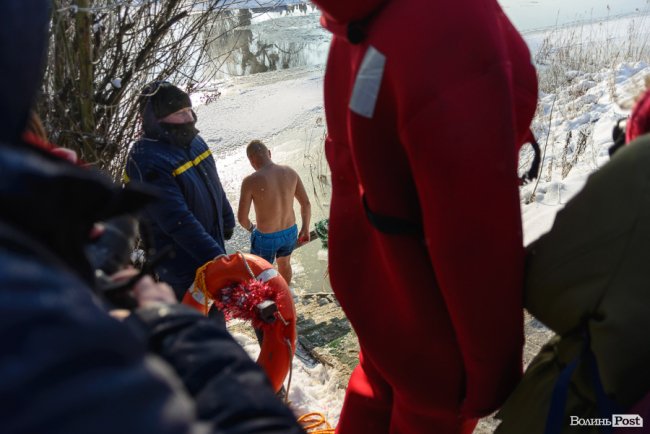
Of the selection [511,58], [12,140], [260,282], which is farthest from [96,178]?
[260,282]

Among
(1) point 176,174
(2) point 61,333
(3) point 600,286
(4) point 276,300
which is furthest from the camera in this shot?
(1) point 176,174

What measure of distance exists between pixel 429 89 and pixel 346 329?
10.2ft

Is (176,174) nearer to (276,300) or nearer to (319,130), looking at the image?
(276,300)

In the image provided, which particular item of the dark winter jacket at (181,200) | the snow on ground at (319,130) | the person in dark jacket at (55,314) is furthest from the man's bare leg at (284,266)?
the person in dark jacket at (55,314)

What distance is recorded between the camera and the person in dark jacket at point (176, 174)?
3.27 m

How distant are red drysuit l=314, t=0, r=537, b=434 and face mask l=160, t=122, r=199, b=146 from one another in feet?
6.38

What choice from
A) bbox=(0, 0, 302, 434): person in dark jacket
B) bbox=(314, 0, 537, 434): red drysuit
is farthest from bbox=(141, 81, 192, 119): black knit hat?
bbox=(0, 0, 302, 434): person in dark jacket

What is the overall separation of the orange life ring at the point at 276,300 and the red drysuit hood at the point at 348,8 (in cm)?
202

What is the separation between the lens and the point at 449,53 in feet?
3.73

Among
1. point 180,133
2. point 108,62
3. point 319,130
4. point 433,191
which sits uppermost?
point 108,62

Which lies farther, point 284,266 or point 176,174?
point 284,266

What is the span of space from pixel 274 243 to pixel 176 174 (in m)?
2.30

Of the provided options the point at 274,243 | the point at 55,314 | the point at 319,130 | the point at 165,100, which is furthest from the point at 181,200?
the point at 319,130

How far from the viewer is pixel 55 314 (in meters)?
0.52
